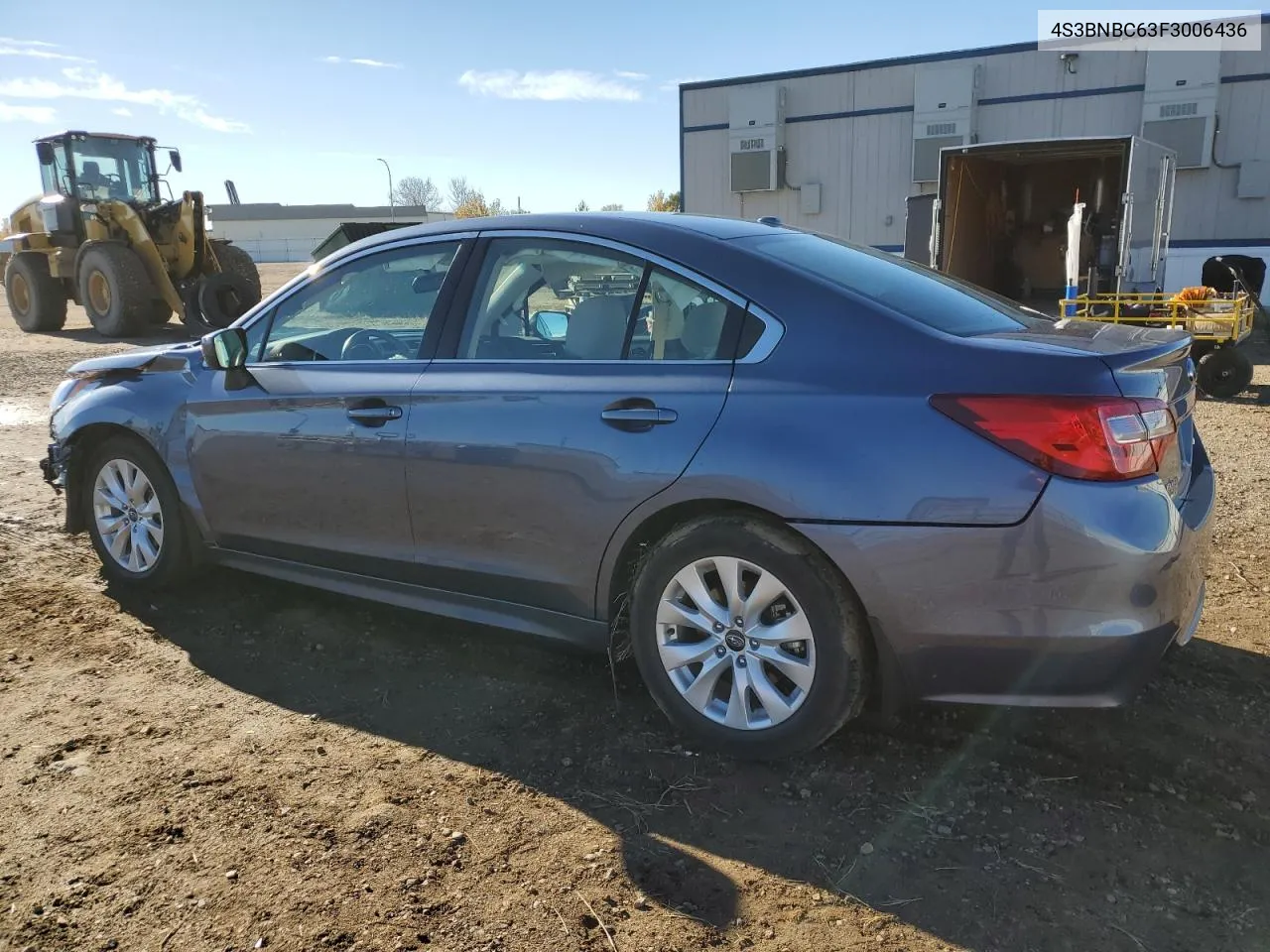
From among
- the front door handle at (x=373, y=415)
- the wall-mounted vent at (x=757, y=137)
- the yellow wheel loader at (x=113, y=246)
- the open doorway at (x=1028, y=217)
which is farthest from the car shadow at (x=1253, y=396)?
the yellow wheel loader at (x=113, y=246)

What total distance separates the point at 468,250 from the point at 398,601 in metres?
1.31

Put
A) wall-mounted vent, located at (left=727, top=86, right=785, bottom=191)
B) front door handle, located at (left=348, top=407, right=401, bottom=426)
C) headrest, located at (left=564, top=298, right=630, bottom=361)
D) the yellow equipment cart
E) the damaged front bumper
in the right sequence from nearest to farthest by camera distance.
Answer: headrest, located at (left=564, top=298, right=630, bottom=361), front door handle, located at (left=348, top=407, right=401, bottom=426), the damaged front bumper, the yellow equipment cart, wall-mounted vent, located at (left=727, top=86, right=785, bottom=191)

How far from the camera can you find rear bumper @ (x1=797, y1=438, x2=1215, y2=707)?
7.88 ft

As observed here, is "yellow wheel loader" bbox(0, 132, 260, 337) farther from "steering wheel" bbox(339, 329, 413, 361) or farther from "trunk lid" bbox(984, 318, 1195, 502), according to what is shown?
"trunk lid" bbox(984, 318, 1195, 502)

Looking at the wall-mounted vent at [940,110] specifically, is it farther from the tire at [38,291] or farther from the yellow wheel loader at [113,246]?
the tire at [38,291]

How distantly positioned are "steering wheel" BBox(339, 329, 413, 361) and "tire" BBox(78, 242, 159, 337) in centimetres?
1384

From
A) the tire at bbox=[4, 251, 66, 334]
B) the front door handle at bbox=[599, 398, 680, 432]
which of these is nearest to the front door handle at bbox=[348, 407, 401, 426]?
the front door handle at bbox=[599, 398, 680, 432]

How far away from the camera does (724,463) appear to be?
275 cm

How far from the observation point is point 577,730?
315cm

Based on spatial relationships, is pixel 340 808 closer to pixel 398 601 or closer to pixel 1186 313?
pixel 398 601

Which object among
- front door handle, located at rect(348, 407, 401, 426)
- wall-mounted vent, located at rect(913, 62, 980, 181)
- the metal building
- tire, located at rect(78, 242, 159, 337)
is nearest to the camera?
front door handle, located at rect(348, 407, 401, 426)

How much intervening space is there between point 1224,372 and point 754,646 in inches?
338

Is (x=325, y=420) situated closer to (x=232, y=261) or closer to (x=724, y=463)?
(x=724, y=463)

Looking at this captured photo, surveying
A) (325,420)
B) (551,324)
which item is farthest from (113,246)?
(551,324)
